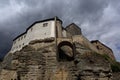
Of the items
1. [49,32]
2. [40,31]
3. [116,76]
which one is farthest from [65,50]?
[116,76]

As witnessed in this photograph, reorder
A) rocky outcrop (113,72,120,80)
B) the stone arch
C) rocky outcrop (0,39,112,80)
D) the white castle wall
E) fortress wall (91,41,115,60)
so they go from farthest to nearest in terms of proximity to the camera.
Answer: fortress wall (91,41,115,60)
the white castle wall
the stone arch
rocky outcrop (113,72,120,80)
rocky outcrop (0,39,112,80)

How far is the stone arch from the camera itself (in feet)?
189

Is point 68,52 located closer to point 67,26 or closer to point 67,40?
point 67,40

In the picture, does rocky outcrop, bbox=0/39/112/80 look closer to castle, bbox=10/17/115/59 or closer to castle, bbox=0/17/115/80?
castle, bbox=0/17/115/80

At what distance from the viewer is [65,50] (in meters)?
60.6

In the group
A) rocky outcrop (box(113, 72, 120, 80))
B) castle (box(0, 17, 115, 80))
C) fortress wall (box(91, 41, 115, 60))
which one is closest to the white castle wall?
castle (box(0, 17, 115, 80))

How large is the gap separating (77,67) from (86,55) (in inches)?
183

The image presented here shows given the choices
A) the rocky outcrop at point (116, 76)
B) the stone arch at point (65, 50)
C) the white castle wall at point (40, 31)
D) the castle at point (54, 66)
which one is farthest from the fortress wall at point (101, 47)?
the rocky outcrop at point (116, 76)

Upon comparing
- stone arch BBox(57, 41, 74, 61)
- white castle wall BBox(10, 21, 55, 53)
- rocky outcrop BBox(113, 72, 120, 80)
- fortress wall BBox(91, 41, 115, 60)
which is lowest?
rocky outcrop BBox(113, 72, 120, 80)

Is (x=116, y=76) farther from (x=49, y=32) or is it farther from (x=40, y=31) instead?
(x=40, y=31)

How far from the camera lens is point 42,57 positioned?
5028cm

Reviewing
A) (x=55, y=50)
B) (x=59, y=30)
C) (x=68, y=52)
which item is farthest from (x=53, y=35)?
(x=55, y=50)

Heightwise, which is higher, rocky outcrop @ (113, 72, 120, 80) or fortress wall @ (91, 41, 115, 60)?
fortress wall @ (91, 41, 115, 60)

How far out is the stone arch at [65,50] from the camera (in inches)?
2270
